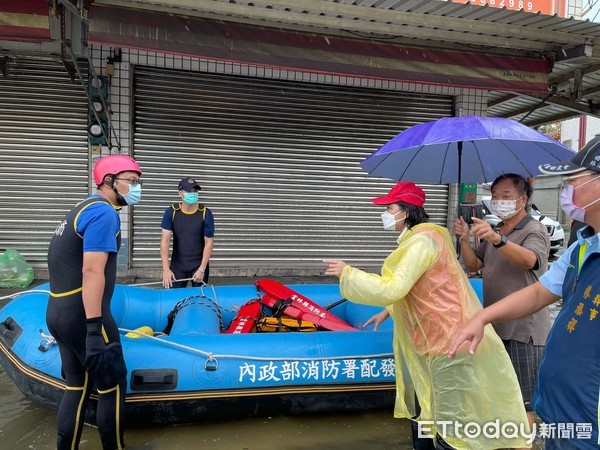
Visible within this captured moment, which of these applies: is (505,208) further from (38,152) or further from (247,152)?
(38,152)

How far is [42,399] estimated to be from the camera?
2.93 meters

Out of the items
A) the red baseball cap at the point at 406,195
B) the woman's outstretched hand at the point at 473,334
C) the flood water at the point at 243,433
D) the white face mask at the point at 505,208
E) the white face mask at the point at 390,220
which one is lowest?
the flood water at the point at 243,433

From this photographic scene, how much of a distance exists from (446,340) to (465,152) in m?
1.52

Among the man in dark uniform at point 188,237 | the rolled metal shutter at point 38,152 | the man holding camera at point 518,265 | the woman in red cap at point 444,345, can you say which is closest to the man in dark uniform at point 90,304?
the woman in red cap at point 444,345

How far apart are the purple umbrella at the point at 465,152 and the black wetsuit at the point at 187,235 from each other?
1.95 m

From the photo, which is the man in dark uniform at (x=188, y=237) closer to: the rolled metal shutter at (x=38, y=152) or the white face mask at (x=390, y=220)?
the white face mask at (x=390, y=220)

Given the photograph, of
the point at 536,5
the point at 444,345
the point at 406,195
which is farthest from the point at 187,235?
the point at 536,5

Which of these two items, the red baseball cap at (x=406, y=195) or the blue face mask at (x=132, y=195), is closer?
the red baseball cap at (x=406, y=195)

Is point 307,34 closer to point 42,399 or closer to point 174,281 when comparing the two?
point 174,281

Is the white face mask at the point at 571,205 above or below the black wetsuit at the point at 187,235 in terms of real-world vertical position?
above

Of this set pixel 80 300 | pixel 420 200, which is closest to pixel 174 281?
pixel 80 300

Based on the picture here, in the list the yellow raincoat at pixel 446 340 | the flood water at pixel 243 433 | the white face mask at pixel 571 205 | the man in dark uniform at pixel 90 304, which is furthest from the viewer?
the flood water at pixel 243 433

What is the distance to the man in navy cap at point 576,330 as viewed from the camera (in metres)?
1.35

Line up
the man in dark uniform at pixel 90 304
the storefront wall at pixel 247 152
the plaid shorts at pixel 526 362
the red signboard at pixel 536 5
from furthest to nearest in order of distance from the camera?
the storefront wall at pixel 247 152 < the red signboard at pixel 536 5 < the plaid shorts at pixel 526 362 < the man in dark uniform at pixel 90 304
